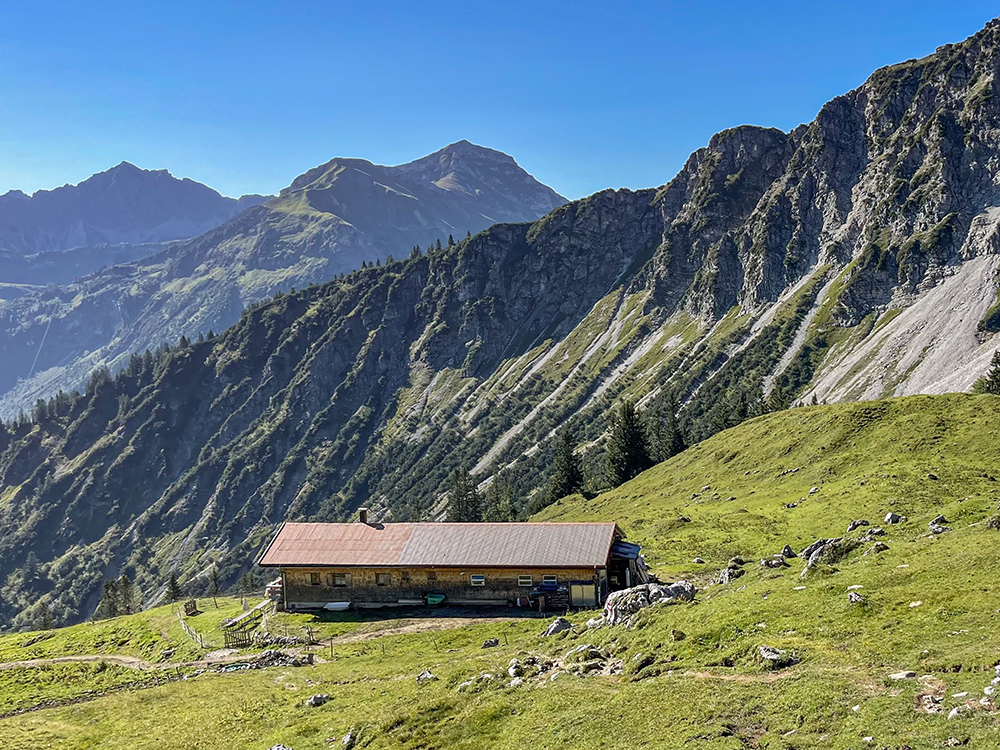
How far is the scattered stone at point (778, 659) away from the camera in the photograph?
1025 inches

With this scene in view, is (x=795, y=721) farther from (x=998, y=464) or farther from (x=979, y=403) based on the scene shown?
(x=979, y=403)

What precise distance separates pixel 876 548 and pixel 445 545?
37065 millimetres

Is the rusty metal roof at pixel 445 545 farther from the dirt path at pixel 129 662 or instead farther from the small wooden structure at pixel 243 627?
the dirt path at pixel 129 662

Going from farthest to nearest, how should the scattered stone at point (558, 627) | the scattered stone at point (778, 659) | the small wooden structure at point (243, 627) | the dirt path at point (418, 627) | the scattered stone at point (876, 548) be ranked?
the small wooden structure at point (243, 627) < the dirt path at point (418, 627) < the scattered stone at point (558, 627) < the scattered stone at point (876, 548) < the scattered stone at point (778, 659)

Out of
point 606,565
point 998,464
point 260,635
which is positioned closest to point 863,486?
point 998,464

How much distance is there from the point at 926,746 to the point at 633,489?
90.7 metres

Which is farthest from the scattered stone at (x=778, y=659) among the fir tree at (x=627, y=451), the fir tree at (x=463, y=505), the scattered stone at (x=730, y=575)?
the fir tree at (x=463, y=505)

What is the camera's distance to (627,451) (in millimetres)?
128500

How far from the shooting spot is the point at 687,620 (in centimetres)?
3300

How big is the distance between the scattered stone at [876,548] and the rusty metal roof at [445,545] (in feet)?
72.9

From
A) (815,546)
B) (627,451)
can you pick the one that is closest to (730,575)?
(815,546)

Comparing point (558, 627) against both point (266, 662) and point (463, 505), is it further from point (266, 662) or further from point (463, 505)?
point (463, 505)

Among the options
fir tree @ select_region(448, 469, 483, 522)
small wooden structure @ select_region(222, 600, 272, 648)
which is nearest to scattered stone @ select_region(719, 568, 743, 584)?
small wooden structure @ select_region(222, 600, 272, 648)

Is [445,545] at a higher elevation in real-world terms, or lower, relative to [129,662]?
higher
